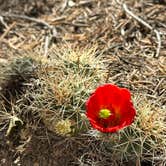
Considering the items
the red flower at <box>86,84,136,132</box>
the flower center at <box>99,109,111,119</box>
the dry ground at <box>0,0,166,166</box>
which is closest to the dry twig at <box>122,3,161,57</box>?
the dry ground at <box>0,0,166,166</box>

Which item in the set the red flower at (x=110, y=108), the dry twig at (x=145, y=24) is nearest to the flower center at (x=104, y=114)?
the red flower at (x=110, y=108)

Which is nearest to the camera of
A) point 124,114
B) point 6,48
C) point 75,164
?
point 124,114

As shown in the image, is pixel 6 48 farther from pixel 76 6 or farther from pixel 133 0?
pixel 133 0

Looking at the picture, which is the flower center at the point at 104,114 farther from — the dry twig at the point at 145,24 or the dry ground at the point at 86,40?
the dry twig at the point at 145,24

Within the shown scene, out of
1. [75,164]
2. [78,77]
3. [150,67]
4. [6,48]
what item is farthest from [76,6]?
[75,164]

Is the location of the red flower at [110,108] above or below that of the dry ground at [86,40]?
above

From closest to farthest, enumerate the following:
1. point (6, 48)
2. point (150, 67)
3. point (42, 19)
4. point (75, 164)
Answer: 1. point (75, 164)
2. point (150, 67)
3. point (6, 48)
4. point (42, 19)

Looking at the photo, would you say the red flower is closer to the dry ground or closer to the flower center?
the flower center
